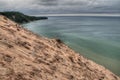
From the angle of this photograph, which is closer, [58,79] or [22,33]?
[58,79]

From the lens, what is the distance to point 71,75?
12.0m

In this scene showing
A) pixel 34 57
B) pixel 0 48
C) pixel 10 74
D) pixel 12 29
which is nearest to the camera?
pixel 10 74

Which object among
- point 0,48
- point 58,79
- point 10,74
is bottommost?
point 58,79

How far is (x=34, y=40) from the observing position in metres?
14.2

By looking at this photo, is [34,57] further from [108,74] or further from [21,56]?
[108,74]

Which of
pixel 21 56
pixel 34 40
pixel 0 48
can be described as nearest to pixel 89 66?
pixel 34 40

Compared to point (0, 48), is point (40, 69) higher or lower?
lower

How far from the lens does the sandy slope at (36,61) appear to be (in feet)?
33.0

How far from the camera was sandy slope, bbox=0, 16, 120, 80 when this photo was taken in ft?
33.0

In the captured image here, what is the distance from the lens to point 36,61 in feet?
37.8

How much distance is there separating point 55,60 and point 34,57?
4.59 feet

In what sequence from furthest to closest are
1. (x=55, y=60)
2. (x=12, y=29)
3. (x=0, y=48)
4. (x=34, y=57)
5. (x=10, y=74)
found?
A: (x=12, y=29) < (x=55, y=60) < (x=34, y=57) < (x=0, y=48) < (x=10, y=74)

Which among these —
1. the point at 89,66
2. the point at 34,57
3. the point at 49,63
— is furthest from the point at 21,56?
the point at 89,66

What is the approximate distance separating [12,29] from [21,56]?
333 centimetres
